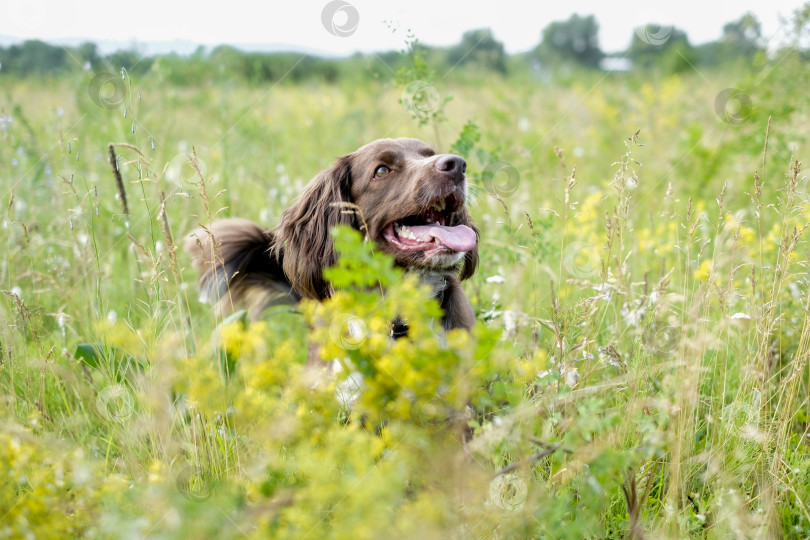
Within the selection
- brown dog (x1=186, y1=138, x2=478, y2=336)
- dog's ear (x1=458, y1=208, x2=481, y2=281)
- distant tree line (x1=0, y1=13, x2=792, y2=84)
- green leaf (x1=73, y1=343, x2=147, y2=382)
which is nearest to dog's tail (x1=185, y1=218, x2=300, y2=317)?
brown dog (x1=186, y1=138, x2=478, y2=336)

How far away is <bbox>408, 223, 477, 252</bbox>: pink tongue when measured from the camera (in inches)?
109

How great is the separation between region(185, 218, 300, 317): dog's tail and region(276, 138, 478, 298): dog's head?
41 centimetres

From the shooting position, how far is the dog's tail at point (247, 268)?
3.51 metres

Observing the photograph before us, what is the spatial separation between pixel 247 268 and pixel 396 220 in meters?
1.16

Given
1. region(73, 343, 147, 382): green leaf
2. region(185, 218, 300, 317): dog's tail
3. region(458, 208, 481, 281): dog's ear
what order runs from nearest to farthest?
1. region(73, 343, 147, 382): green leaf
2. region(458, 208, 481, 281): dog's ear
3. region(185, 218, 300, 317): dog's tail

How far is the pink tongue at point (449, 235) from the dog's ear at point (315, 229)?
0.36 meters

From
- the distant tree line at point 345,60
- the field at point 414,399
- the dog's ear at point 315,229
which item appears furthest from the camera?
the distant tree line at point 345,60

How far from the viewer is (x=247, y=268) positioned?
12.1 feet

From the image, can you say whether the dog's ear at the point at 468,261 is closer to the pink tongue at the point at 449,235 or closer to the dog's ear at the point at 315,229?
the pink tongue at the point at 449,235

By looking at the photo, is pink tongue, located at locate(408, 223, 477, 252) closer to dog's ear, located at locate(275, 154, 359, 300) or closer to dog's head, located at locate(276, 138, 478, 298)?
dog's head, located at locate(276, 138, 478, 298)

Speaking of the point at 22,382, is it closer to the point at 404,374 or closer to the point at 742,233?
the point at 404,374

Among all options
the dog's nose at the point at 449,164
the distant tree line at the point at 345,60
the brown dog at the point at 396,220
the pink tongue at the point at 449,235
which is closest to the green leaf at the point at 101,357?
the brown dog at the point at 396,220

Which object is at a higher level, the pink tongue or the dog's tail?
the pink tongue

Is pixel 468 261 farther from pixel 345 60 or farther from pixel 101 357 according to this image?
pixel 345 60
